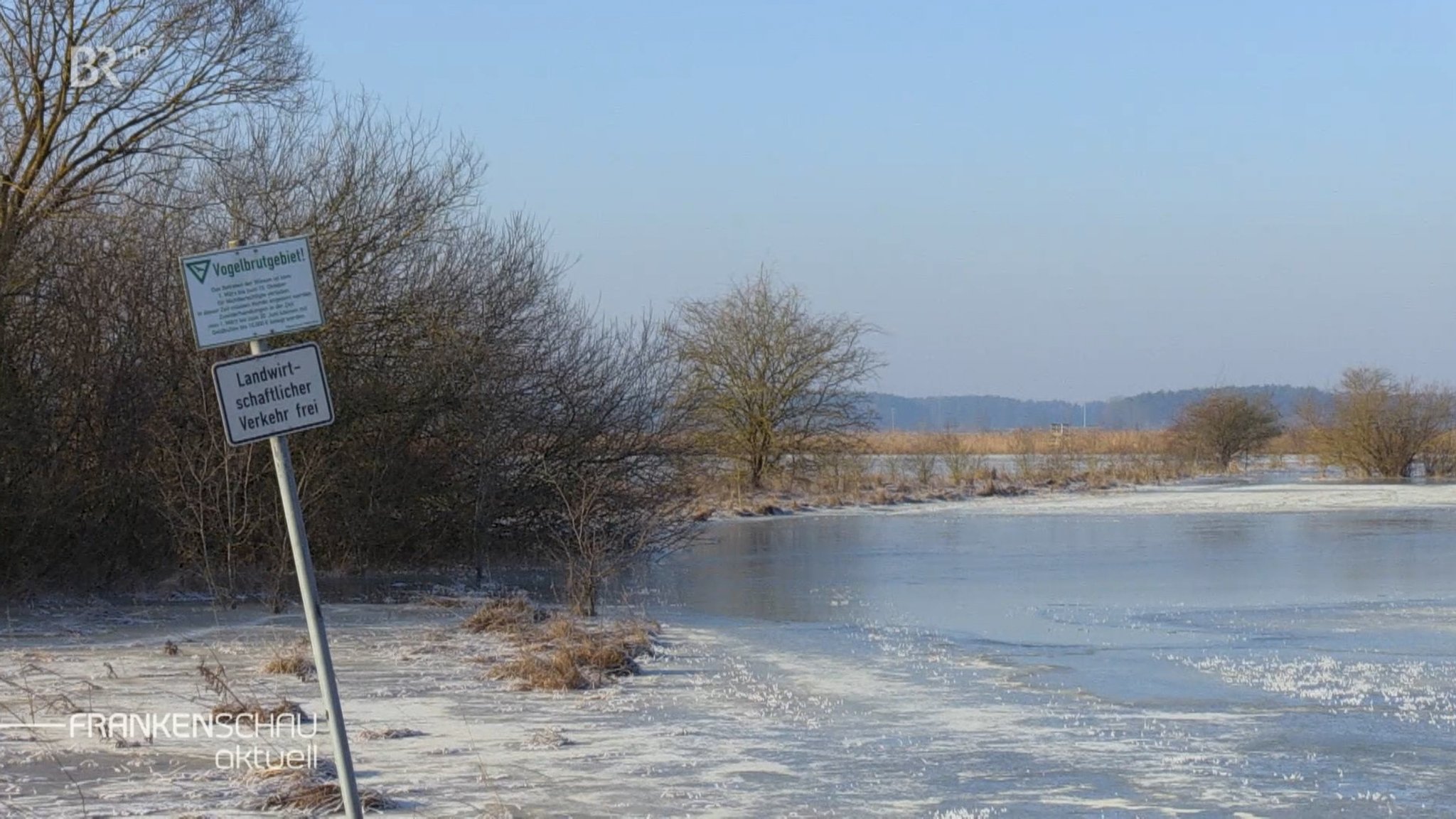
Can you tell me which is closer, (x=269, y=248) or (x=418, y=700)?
(x=269, y=248)

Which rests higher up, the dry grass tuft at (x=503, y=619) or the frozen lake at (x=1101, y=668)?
the dry grass tuft at (x=503, y=619)

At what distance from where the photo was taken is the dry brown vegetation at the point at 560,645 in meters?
10.7

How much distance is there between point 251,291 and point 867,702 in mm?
6286

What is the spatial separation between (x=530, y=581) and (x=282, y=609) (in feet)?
18.5

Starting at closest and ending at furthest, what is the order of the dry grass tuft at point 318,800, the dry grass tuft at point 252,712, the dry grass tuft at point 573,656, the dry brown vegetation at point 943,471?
the dry grass tuft at point 318,800 → the dry grass tuft at point 252,712 → the dry grass tuft at point 573,656 → the dry brown vegetation at point 943,471

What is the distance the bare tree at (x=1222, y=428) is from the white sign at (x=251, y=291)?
65232mm

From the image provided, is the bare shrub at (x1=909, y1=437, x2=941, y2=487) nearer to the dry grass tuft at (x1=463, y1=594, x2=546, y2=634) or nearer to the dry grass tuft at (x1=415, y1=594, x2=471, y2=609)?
the dry grass tuft at (x1=415, y1=594, x2=471, y2=609)

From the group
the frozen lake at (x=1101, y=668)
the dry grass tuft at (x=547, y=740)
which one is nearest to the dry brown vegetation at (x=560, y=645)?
the frozen lake at (x=1101, y=668)

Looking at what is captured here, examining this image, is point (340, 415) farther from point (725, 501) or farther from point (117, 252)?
point (725, 501)

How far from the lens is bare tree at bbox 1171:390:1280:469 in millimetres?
67000

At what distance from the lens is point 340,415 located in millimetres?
19359

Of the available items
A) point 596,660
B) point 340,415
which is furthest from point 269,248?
point 340,415

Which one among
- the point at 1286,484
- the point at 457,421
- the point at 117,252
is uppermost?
the point at 117,252

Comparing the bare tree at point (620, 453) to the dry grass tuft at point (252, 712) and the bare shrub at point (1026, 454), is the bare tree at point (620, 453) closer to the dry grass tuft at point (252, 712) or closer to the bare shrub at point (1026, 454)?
the dry grass tuft at point (252, 712)
